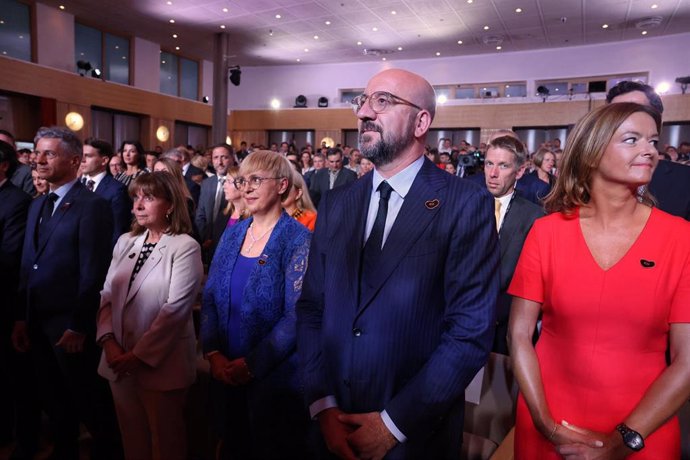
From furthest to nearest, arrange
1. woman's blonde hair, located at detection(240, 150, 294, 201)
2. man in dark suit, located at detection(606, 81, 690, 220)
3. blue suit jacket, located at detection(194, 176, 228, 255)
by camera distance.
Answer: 1. blue suit jacket, located at detection(194, 176, 228, 255)
2. woman's blonde hair, located at detection(240, 150, 294, 201)
3. man in dark suit, located at detection(606, 81, 690, 220)

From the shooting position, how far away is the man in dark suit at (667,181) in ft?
6.38

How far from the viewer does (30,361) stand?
8.68 ft

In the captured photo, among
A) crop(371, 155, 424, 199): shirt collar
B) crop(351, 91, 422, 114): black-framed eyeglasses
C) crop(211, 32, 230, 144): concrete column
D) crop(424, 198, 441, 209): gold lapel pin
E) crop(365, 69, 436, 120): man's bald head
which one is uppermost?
crop(211, 32, 230, 144): concrete column

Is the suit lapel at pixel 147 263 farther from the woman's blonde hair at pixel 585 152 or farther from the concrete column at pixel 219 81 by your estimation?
the concrete column at pixel 219 81

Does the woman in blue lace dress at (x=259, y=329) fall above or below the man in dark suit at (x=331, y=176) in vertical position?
below

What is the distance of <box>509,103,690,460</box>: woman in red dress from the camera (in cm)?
124

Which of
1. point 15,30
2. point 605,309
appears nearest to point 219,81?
point 15,30

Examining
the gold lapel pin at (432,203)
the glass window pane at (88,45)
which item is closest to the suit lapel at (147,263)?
the gold lapel pin at (432,203)

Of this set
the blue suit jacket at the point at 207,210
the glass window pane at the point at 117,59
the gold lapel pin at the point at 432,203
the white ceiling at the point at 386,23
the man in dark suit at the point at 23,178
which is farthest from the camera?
the glass window pane at the point at 117,59

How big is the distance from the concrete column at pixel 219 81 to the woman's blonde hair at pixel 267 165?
12773mm

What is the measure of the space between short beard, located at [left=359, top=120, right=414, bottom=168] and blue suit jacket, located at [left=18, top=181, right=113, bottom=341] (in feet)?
5.17

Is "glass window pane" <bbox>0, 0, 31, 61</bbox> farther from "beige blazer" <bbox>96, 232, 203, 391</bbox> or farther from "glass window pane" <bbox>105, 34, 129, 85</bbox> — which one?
"beige blazer" <bbox>96, 232, 203, 391</bbox>

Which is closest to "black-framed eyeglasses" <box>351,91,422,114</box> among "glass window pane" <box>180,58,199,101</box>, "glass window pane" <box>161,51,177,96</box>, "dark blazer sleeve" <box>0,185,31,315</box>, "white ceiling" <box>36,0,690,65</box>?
"dark blazer sleeve" <box>0,185,31,315</box>

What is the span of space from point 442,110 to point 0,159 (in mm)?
14588
